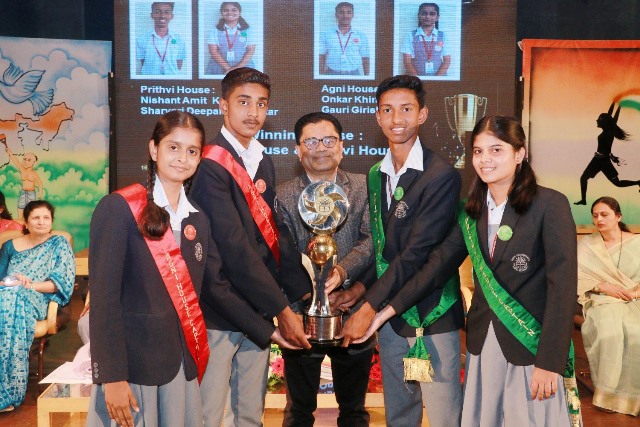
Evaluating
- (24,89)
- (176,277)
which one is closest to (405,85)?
(176,277)

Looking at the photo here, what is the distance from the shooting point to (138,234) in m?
2.29

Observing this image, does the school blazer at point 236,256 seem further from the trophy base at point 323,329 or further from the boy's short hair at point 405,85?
the boy's short hair at point 405,85

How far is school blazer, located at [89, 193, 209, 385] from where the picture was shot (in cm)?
222

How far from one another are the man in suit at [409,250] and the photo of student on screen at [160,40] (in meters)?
2.44

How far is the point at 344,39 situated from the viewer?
5043 millimetres

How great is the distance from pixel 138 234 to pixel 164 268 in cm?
13

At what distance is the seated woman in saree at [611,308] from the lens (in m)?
4.43

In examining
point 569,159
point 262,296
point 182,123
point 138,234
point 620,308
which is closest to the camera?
point 138,234

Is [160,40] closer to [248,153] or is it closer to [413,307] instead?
[248,153]

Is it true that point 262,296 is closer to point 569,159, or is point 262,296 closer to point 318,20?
point 318,20

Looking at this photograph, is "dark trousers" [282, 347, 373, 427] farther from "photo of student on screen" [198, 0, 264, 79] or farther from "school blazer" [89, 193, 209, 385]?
"photo of student on screen" [198, 0, 264, 79]

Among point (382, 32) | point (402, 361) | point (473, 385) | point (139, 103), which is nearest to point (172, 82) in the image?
point (139, 103)

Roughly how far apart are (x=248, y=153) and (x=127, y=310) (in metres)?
0.85

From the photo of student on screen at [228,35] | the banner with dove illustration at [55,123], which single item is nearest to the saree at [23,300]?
the banner with dove illustration at [55,123]
